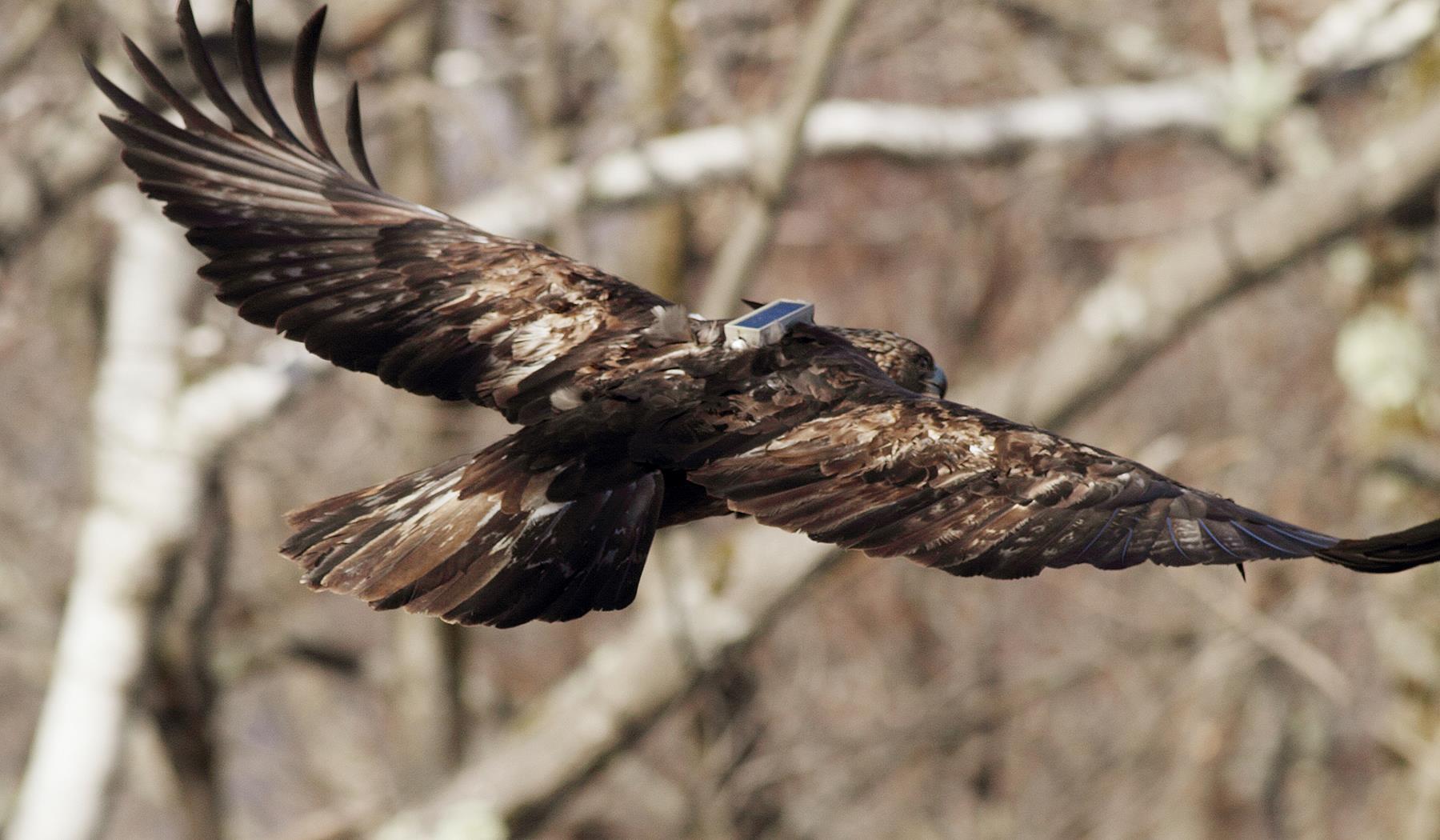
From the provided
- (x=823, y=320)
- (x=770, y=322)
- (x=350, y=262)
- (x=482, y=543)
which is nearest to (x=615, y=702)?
(x=350, y=262)

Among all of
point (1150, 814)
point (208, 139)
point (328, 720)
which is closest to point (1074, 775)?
point (1150, 814)

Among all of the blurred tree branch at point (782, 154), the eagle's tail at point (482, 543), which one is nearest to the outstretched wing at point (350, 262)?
the eagle's tail at point (482, 543)

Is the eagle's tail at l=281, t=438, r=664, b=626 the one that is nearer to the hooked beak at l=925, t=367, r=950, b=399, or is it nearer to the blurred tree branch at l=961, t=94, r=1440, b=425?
the hooked beak at l=925, t=367, r=950, b=399

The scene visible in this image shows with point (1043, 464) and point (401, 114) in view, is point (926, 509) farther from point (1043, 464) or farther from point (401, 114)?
point (401, 114)

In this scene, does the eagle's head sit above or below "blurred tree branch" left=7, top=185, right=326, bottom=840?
below

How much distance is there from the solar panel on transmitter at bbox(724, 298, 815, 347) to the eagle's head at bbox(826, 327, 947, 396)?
398mm

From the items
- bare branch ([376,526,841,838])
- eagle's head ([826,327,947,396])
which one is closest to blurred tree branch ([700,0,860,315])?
bare branch ([376,526,841,838])

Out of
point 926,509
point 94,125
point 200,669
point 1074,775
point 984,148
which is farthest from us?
point 1074,775

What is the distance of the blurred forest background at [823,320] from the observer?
7332mm

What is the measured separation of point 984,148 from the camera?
8.52 meters

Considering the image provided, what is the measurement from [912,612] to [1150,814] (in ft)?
6.98

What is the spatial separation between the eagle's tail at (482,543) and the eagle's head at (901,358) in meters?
0.64

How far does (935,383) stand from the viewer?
377cm

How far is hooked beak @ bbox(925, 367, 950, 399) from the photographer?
3.76m
